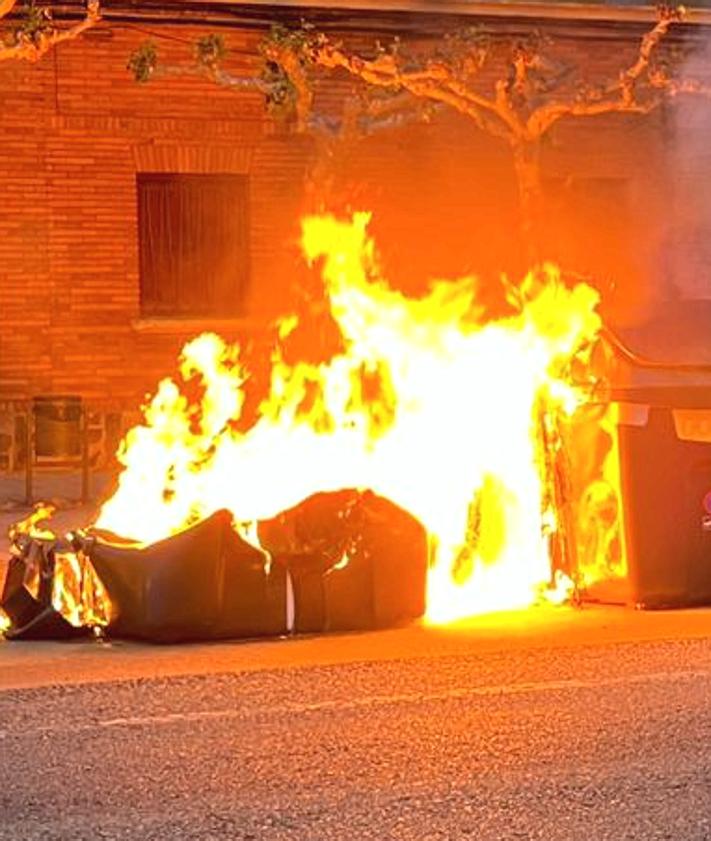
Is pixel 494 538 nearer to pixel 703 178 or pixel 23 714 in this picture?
pixel 23 714

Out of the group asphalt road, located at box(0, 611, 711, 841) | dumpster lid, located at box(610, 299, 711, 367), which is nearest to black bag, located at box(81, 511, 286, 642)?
asphalt road, located at box(0, 611, 711, 841)

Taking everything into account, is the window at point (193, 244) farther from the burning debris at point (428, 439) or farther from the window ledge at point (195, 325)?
the burning debris at point (428, 439)

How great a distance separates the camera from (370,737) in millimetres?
5648

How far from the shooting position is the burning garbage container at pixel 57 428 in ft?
47.2

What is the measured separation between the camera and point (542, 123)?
49.7 ft

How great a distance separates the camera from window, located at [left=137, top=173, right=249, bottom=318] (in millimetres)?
16234

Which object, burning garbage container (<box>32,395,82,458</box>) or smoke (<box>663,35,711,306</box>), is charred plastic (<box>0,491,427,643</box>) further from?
smoke (<box>663,35,711,306</box>)

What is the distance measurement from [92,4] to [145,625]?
290 inches

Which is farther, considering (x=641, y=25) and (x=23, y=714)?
(x=641, y=25)

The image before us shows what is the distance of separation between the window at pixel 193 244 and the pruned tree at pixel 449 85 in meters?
1.21

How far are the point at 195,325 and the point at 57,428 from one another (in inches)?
93.3

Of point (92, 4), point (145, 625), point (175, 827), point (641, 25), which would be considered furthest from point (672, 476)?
point (641, 25)

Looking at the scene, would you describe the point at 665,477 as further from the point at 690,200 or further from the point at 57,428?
the point at 690,200

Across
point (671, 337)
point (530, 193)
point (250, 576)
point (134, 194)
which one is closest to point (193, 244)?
point (134, 194)
